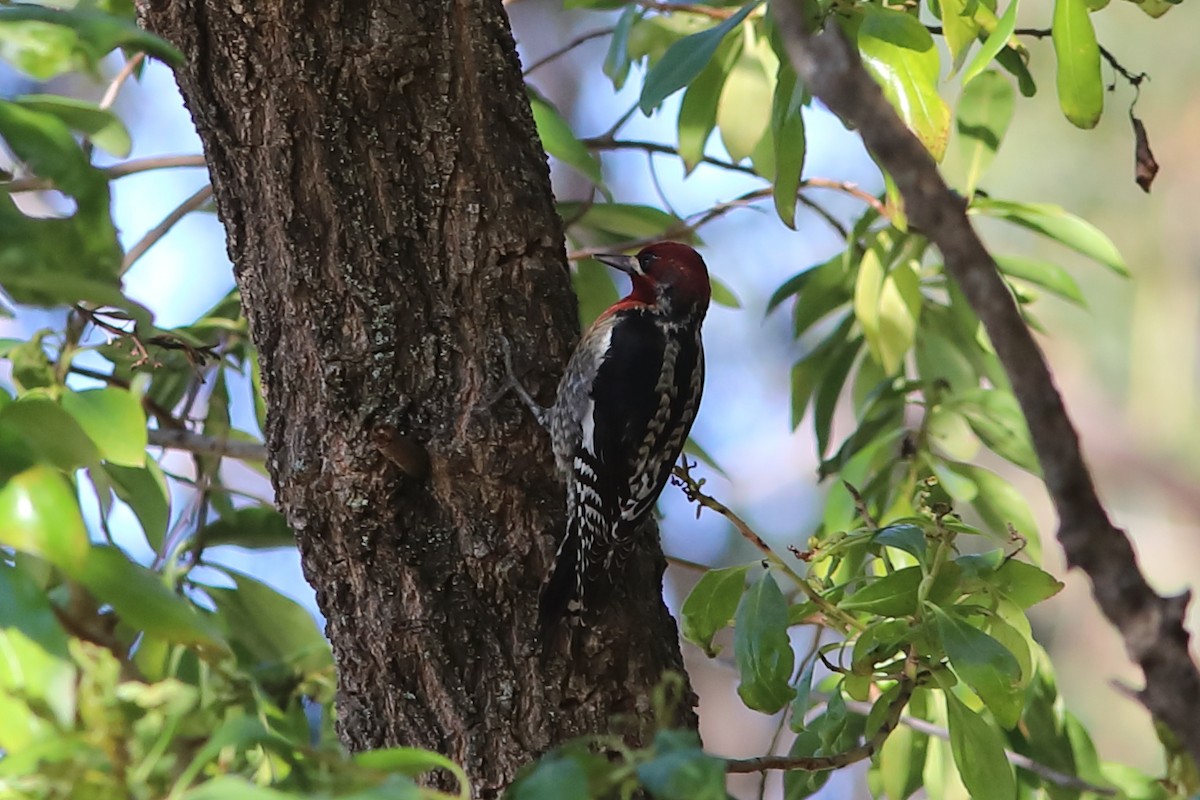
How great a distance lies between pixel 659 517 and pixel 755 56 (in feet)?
3.23

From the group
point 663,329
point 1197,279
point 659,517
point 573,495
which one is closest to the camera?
point 573,495

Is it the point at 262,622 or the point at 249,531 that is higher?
the point at 249,531

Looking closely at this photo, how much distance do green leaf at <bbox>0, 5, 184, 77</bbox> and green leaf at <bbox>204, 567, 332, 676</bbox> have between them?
1515 mm

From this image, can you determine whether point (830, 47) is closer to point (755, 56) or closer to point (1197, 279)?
point (755, 56)

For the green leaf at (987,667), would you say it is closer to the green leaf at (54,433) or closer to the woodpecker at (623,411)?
the woodpecker at (623,411)

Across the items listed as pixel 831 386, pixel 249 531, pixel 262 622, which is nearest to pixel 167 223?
pixel 249 531

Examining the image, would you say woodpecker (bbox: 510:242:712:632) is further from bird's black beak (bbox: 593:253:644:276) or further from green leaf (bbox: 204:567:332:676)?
green leaf (bbox: 204:567:332:676)

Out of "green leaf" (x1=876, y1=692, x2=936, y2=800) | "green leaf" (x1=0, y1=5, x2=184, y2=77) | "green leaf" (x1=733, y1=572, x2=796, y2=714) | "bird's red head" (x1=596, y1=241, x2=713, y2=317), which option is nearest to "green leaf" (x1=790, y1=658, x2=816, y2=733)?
"green leaf" (x1=733, y1=572, x2=796, y2=714)

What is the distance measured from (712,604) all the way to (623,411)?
0.95 metres

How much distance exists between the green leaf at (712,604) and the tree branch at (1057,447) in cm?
89

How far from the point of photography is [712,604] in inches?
71.7

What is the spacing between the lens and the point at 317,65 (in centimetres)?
185

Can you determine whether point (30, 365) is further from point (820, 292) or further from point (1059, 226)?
point (1059, 226)

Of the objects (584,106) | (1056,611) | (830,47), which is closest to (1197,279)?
(1056,611)
